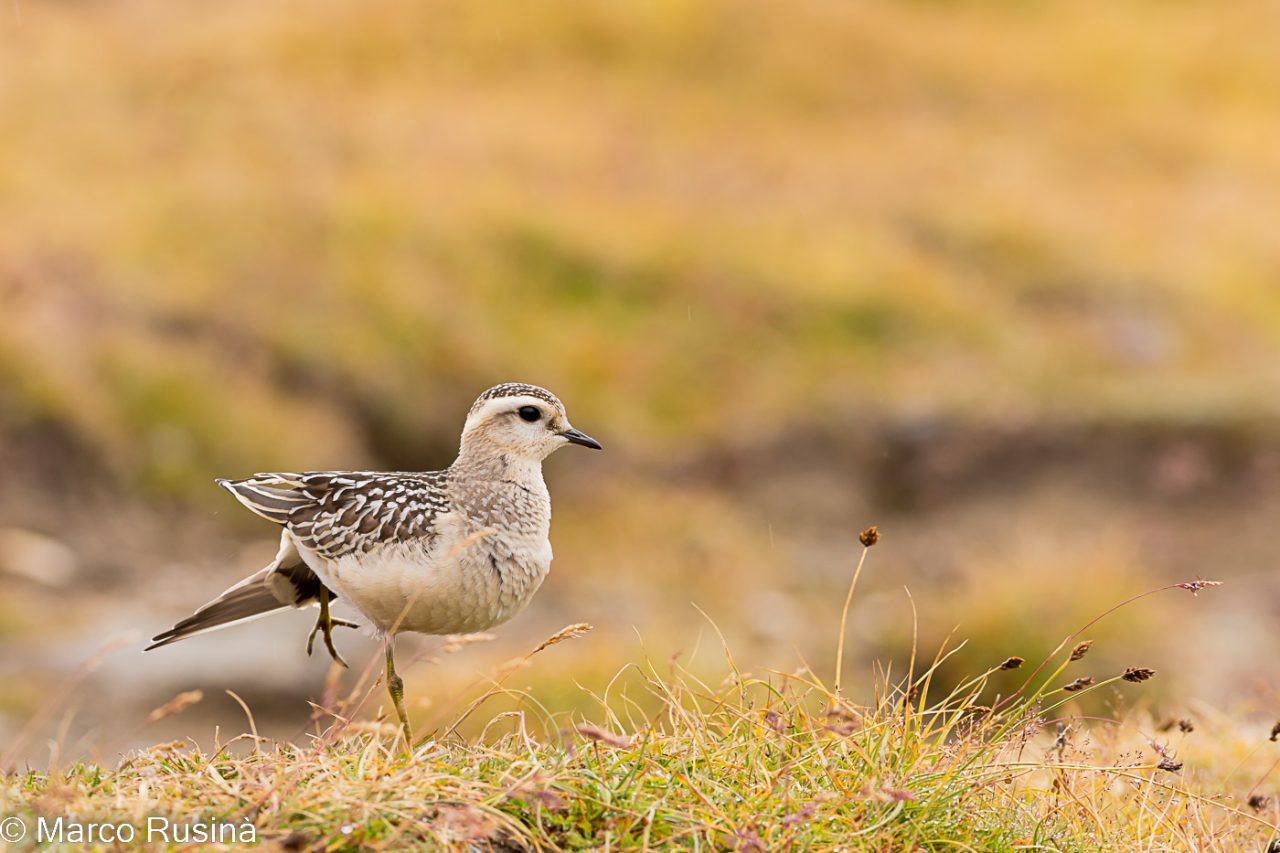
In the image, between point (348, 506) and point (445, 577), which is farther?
point (348, 506)

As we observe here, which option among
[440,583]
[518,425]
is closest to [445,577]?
[440,583]

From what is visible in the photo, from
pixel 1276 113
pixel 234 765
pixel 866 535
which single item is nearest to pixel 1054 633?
pixel 866 535

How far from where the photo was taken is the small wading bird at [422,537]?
6.03 m

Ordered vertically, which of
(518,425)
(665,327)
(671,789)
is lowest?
(665,327)

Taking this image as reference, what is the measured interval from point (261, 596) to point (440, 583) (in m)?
1.19

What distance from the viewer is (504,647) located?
1472cm

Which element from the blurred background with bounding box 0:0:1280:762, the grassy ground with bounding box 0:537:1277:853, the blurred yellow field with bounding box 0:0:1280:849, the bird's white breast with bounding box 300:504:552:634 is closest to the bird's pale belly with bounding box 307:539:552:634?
the bird's white breast with bounding box 300:504:552:634

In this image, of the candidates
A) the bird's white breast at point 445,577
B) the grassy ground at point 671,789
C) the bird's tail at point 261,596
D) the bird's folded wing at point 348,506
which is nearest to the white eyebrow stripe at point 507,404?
the bird's folded wing at point 348,506

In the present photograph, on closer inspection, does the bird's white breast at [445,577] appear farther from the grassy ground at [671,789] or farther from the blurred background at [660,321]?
the blurred background at [660,321]

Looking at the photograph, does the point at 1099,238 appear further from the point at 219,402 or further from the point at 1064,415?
the point at 219,402

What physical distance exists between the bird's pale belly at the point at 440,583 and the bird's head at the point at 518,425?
61 centimetres

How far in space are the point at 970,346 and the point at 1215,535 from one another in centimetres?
571

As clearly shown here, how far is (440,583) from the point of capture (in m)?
5.95

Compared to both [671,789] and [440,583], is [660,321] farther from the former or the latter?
[671,789]
